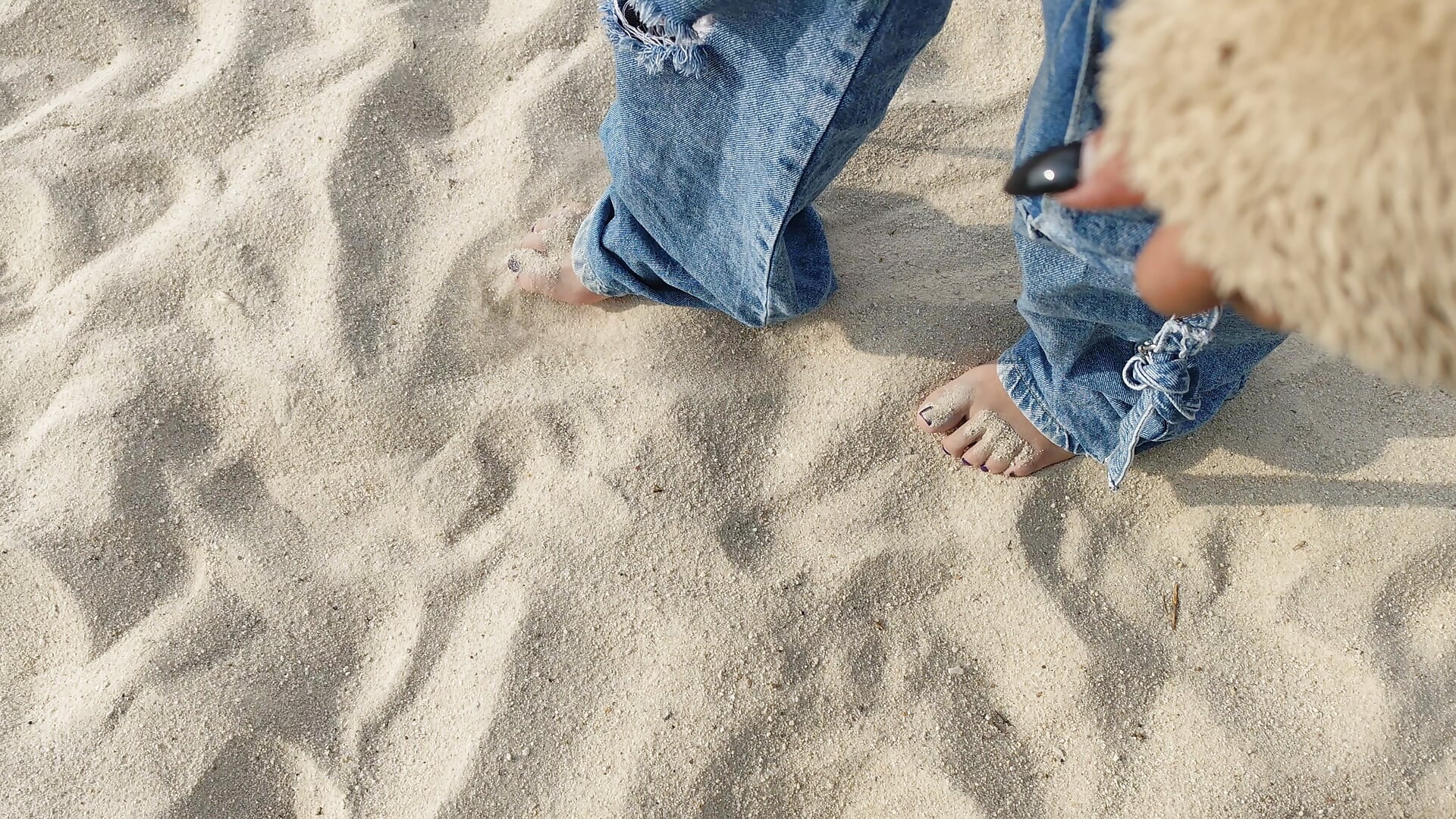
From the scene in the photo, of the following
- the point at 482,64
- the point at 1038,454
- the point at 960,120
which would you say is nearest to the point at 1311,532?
the point at 1038,454

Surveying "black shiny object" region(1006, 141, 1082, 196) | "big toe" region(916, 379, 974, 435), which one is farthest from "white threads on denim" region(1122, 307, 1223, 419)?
"black shiny object" region(1006, 141, 1082, 196)

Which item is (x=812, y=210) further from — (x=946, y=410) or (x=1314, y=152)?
(x=1314, y=152)

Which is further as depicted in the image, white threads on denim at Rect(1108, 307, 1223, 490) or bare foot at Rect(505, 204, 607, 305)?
bare foot at Rect(505, 204, 607, 305)

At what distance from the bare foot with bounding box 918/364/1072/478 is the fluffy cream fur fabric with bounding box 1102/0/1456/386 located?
0.76 metres

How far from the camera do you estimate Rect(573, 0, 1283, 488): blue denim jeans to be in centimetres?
92

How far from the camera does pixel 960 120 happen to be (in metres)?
1.78

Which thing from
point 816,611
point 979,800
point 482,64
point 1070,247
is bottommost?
point 979,800

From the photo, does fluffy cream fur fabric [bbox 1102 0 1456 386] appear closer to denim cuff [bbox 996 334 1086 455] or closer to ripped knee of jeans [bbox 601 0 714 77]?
ripped knee of jeans [bbox 601 0 714 77]

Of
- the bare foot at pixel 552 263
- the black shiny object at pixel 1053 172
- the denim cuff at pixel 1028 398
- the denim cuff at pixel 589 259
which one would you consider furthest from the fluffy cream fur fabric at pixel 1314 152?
the bare foot at pixel 552 263

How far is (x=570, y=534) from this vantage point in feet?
4.40

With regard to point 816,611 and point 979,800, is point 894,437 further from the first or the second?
point 979,800

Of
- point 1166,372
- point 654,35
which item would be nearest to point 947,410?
point 1166,372

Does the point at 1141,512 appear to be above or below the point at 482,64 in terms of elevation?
below

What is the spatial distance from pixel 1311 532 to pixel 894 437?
0.59 meters
